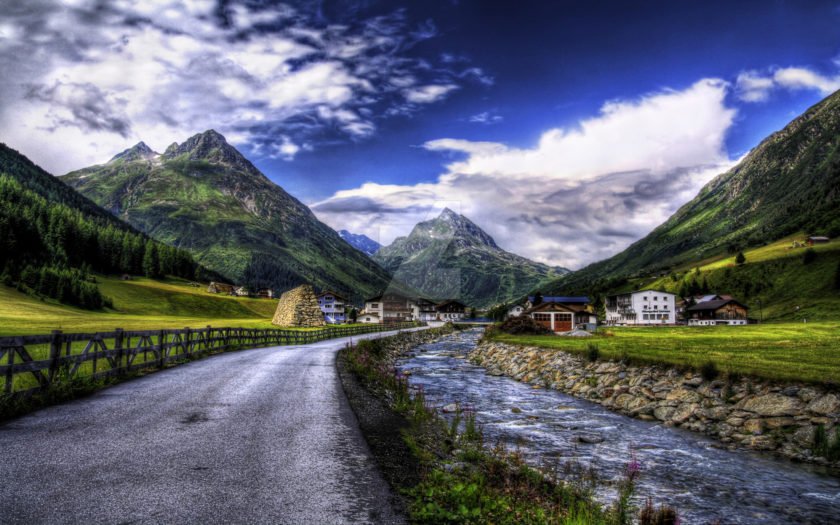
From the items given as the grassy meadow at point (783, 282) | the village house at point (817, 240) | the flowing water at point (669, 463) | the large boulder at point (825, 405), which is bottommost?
the flowing water at point (669, 463)

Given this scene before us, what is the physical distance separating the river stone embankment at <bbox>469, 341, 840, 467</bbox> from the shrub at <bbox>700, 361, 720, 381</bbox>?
298 mm

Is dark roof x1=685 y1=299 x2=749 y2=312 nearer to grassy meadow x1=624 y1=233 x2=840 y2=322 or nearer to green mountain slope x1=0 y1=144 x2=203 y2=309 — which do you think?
grassy meadow x1=624 y1=233 x2=840 y2=322

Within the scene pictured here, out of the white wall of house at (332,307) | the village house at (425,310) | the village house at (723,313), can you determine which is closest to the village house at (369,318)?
the white wall of house at (332,307)

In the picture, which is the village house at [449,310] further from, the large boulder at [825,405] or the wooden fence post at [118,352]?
the large boulder at [825,405]

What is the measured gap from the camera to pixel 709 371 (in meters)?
22.2

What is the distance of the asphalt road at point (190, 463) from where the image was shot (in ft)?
22.4

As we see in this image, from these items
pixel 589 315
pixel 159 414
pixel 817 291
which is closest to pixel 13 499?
pixel 159 414

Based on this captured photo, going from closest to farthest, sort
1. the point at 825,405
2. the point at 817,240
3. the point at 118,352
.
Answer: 1. the point at 825,405
2. the point at 118,352
3. the point at 817,240

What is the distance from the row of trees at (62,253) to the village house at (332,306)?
2456 inches

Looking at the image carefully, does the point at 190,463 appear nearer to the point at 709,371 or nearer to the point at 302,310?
the point at 709,371

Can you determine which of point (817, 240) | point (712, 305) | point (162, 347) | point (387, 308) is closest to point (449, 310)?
point (387, 308)

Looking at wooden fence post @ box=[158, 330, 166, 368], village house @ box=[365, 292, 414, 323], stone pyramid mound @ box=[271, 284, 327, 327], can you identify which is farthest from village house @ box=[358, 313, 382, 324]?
wooden fence post @ box=[158, 330, 166, 368]

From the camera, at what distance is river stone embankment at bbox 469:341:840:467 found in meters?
16.3

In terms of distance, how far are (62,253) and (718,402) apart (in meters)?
158
